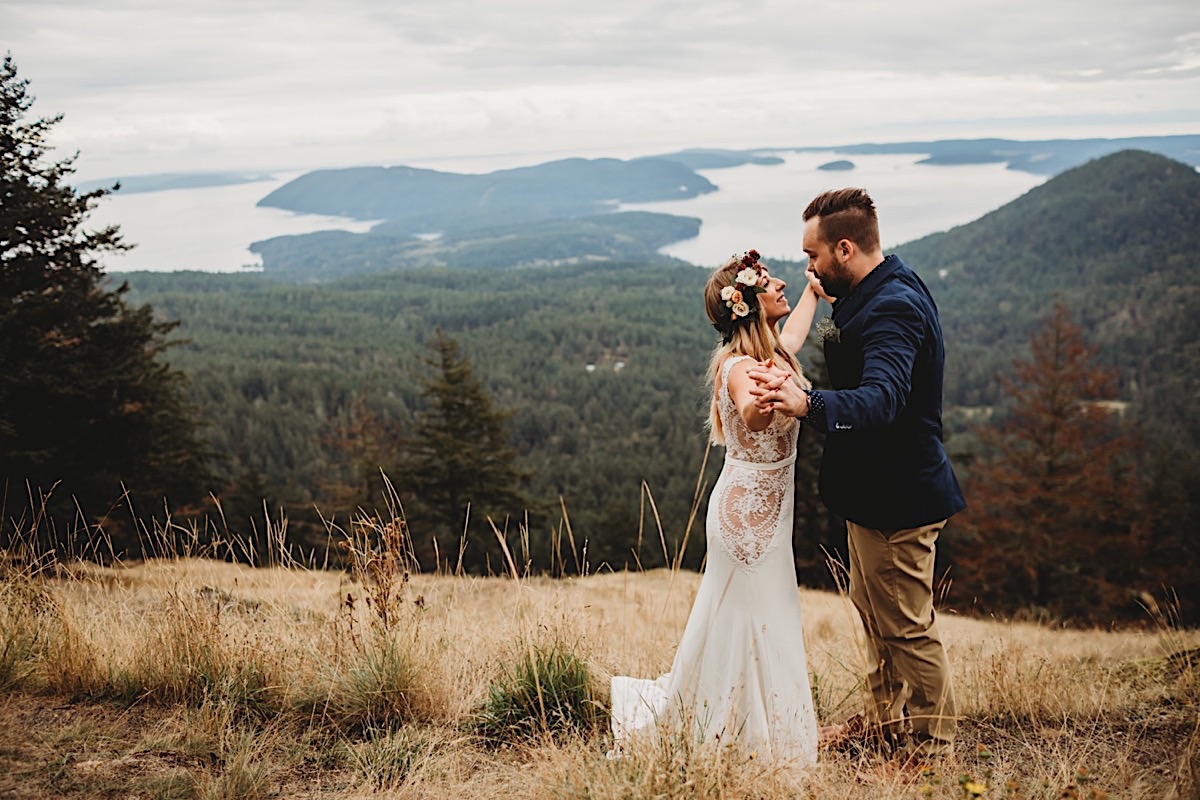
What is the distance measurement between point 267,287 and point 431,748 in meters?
180

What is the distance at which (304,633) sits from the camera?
436 centimetres

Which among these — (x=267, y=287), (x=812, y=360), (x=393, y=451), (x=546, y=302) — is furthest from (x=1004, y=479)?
(x=267, y=287)

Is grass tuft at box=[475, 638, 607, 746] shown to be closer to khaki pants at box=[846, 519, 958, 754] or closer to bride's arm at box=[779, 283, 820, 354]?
khaki pants at box=[846, 519, 958, 754]

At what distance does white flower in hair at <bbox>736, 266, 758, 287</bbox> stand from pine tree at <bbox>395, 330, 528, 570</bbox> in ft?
62.8

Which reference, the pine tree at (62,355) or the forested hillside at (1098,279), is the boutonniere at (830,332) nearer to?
the pine tree at (62,355)

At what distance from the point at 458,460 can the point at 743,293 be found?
63.3 feet

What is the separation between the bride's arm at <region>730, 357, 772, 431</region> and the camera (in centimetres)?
303

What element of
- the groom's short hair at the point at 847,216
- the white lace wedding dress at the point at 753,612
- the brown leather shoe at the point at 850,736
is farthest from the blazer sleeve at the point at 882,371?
the brown leather shoe at the point at 850,736

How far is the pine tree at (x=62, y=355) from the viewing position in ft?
42.1

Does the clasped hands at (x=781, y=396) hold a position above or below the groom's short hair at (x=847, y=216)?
below

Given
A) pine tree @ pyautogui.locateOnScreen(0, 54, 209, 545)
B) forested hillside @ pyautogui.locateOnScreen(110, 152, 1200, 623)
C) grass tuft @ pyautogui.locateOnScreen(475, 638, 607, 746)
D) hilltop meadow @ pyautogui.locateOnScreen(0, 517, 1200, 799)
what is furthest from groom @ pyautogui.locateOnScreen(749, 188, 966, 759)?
pine tree @ pyautogui.locateOnScreen(0, 54, 209, 545)

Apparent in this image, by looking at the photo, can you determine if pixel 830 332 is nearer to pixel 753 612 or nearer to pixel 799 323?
pixel 799 323

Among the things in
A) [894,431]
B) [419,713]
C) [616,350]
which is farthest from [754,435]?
[616,350]

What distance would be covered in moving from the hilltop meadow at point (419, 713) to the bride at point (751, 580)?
0.82 ft
